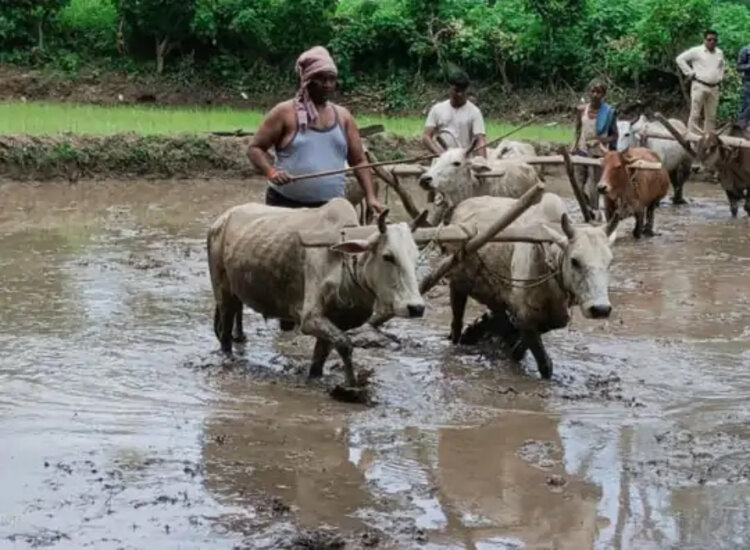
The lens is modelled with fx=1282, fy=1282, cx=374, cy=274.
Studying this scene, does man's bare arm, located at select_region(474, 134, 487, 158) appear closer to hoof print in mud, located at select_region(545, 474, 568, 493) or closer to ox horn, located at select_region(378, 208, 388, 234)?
ox horn, located at select_region(378, 208, 388, 234)

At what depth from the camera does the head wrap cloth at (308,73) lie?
800cm

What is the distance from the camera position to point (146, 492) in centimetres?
601

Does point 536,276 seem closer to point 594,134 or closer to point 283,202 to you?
point 283,202

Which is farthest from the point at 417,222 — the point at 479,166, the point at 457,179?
the point at 457,179

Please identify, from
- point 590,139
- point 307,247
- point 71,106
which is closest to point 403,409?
point 307,247

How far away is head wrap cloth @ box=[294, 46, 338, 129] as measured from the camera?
8.00 meters

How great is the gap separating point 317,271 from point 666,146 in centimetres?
1106

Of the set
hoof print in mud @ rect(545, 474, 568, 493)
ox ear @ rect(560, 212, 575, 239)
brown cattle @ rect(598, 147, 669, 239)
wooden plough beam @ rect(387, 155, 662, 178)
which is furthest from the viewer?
brown cattle @ rect(598, 147, 669, 239)

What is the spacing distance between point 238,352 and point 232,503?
10.4ft

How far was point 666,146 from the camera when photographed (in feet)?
57.9

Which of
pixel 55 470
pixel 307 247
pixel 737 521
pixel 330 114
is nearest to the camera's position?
pixel 737 521

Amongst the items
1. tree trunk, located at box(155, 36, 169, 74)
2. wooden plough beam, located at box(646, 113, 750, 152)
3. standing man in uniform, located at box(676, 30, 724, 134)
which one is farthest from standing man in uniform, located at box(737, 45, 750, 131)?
tree trunk, located at box(155, 36, 169, 74)

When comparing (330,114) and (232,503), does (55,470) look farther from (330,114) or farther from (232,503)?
(330,114)

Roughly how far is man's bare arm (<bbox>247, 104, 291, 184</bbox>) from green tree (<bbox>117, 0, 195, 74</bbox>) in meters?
18.4
